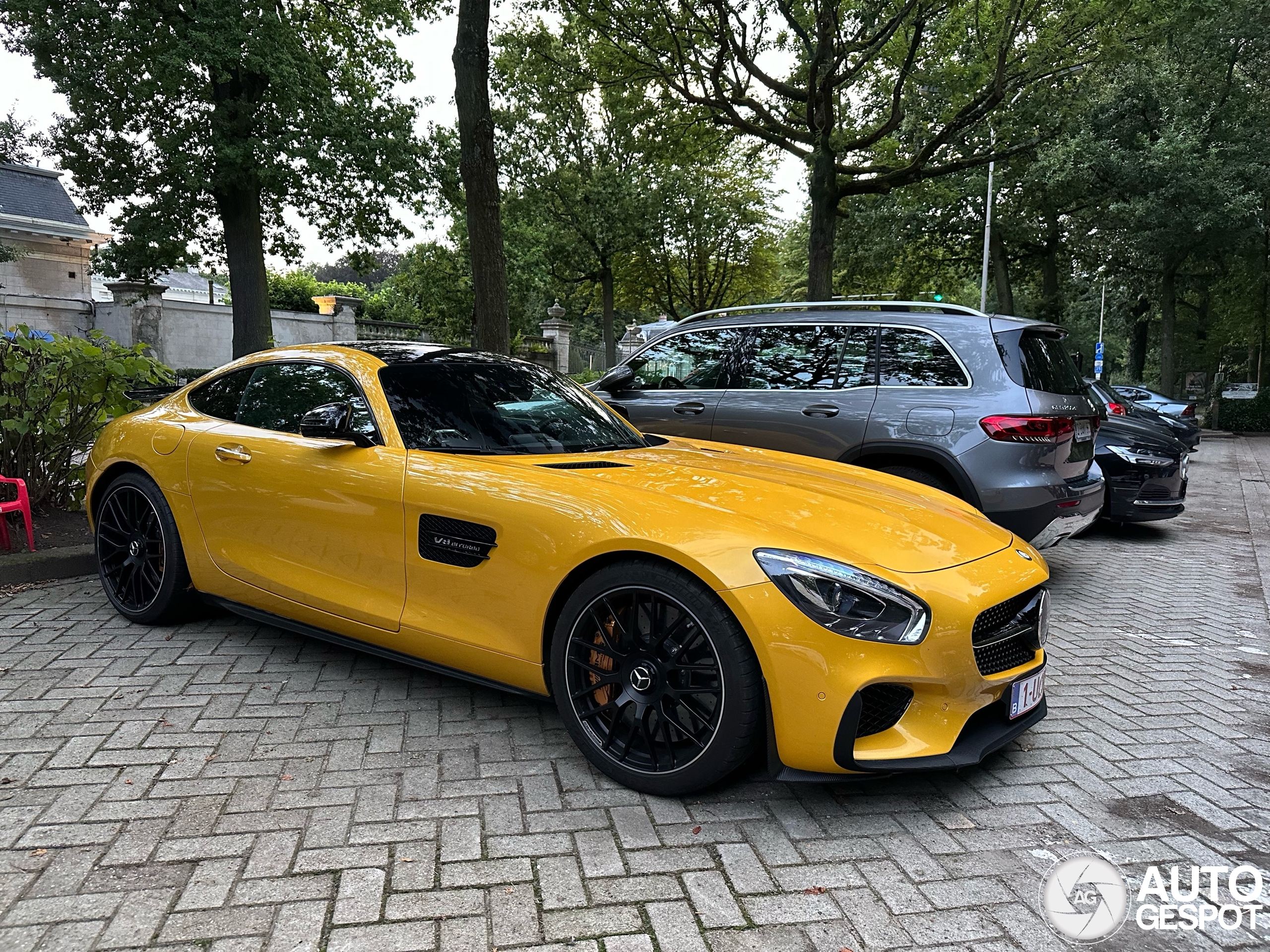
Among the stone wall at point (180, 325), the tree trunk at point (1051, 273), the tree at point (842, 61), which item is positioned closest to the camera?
the tree at point (842, 61)

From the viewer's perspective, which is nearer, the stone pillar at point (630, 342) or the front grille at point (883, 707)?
the front grille at point (883, 707)

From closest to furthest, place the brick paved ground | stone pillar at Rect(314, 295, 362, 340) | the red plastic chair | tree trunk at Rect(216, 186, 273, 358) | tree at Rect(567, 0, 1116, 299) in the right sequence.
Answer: the brick paved ground, the red plastic chair, tree at Rect(567, 0, 1116, 299), tree trunk at Rect(216, 186, 273, 358), stone pillar at Rect(314, 295, 362, 340)

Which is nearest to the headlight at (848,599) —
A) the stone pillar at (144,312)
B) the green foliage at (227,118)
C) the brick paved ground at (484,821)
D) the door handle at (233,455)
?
the brick paved ground at (484,821)

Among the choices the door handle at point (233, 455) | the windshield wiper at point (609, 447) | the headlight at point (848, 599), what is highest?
the windshield wiper at point (609, 447)

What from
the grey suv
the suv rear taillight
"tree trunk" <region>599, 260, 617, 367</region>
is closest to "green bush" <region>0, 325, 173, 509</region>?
the grey suv

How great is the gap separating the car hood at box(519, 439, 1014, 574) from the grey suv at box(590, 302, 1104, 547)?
4.65 ft

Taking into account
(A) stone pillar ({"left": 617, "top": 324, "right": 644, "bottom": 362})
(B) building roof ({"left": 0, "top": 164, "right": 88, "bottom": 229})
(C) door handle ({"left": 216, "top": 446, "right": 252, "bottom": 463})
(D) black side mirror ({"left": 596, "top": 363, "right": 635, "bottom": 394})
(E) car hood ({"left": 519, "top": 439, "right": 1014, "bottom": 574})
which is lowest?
(E) car hood ({"left": 519, "top": 439, "right": 1014, "bottom": 574})

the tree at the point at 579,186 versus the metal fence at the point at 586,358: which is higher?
the tree at the point at 579,186

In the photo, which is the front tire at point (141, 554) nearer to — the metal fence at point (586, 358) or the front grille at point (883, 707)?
the front grille at point (883, 707)

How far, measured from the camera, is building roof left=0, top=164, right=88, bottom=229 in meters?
34.0

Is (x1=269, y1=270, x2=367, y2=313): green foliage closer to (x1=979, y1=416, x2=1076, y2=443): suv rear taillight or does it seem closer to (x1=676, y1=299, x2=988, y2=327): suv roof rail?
(x1=676, y1=299, x2=988, y2=327): suv roof rail

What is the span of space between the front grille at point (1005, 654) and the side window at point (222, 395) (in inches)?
139

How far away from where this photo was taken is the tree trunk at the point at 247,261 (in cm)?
1805

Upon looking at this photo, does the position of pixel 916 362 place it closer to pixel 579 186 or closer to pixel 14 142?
pixel 14 142
